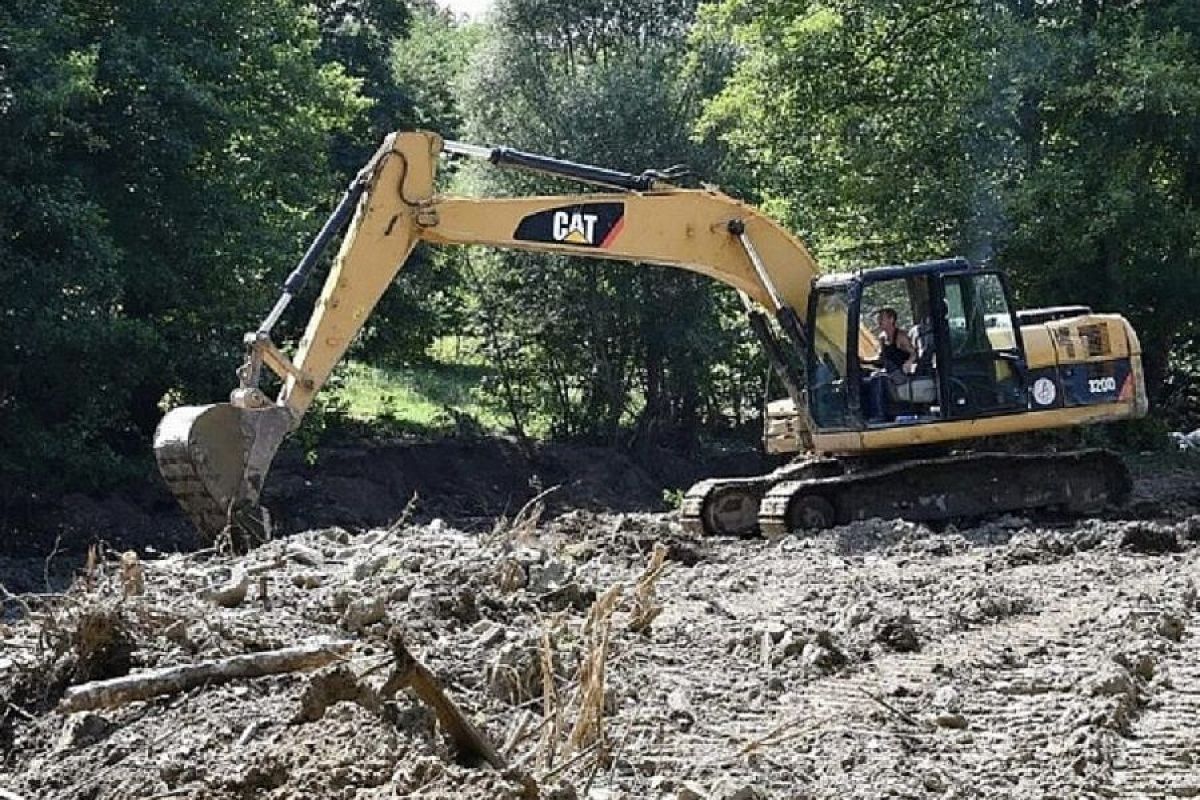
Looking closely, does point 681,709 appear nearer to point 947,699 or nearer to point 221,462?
point 947,699

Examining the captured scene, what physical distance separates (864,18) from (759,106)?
1570 millimetres

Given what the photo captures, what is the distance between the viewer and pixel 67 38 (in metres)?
15.5

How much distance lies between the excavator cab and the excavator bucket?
4.12 m

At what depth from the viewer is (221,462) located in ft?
33.9

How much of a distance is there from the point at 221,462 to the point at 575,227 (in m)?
3.31

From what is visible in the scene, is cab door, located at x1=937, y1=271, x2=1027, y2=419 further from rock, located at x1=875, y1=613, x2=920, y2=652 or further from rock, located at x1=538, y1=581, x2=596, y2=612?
rock, located at x1=538, y1=581, x2=596, y2=612

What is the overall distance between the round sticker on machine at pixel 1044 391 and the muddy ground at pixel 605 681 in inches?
124

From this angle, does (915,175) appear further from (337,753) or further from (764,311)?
(337,753)

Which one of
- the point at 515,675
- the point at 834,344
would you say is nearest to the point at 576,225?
the point at 834,344

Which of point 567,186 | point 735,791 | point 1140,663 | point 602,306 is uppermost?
point 567,186

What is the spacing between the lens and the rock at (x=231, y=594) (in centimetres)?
716

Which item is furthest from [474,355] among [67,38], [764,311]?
[764,311]

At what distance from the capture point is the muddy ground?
502 cm

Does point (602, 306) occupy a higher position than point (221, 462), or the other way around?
point (602, 306)
